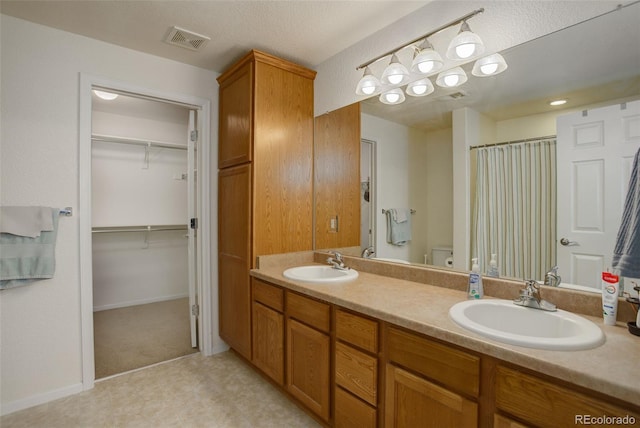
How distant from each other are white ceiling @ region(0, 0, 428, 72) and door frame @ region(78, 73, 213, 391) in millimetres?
329

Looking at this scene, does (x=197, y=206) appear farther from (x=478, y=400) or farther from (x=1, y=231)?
(x=478, y=400)

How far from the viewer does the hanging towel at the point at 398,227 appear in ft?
6.34

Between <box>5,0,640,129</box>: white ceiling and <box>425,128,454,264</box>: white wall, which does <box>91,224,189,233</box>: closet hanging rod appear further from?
<box>425,128,454,264</box>: white wall

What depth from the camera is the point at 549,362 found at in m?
0.84

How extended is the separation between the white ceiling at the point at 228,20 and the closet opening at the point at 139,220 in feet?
4.09

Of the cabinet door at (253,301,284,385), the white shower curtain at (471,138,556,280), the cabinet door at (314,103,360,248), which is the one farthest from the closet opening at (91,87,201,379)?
the white shower curtain at (471,138,556,280)

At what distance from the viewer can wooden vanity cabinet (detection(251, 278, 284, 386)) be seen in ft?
6.34

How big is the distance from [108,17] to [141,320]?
2.90 metres

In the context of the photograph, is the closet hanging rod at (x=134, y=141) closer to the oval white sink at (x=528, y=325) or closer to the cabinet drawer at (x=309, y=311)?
the cabinet drawer at (x=309, y=311)

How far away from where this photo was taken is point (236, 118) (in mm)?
2424

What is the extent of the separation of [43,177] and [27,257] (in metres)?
0.52

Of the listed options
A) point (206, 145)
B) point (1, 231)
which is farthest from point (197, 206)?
point (1, 231)

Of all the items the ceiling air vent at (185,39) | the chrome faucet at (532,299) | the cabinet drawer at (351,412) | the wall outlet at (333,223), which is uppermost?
A: the ceiling air vent at (185,39)

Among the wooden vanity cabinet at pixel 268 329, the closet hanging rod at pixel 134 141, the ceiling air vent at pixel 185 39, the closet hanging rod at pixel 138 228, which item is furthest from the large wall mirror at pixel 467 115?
the closet hanging rod at pixel 134 141
